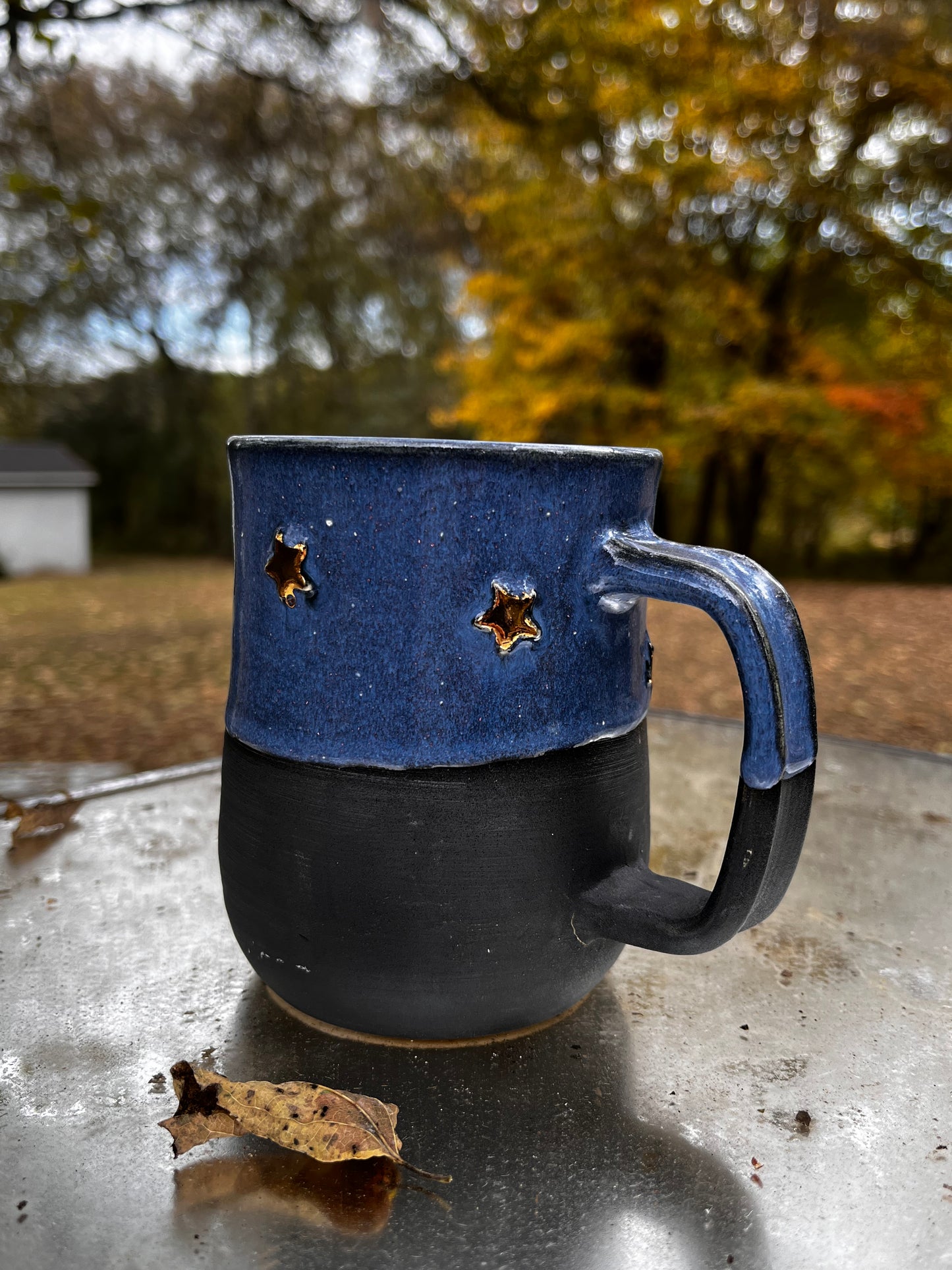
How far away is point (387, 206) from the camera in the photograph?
9.33m

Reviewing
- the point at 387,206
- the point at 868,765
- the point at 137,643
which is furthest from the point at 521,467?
the point at 387,206

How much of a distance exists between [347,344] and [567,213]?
16.9ft

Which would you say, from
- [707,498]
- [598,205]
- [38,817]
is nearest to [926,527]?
[707,498]

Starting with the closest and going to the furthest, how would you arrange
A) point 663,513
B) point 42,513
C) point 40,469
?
point 663,513 < point 42,513 < point 40,469

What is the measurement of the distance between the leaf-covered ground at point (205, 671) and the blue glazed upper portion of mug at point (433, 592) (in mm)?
3228

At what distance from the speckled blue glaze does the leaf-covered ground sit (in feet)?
10.6

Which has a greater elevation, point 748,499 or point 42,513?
point 748,499

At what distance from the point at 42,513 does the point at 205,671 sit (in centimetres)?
683

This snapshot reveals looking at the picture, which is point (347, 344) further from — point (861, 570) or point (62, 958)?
point (62, 958)

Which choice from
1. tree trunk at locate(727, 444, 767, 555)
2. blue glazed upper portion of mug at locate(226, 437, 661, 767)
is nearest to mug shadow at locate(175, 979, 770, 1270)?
blue glazed upper portion of mug at locate(226, 437, 661, 767)

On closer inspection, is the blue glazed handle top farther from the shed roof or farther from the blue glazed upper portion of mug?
the shed roof

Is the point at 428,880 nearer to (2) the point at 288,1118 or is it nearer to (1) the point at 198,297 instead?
(2) the point at 288,1118

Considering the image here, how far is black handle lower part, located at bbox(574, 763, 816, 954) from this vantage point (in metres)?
0.66

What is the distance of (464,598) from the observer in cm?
68
